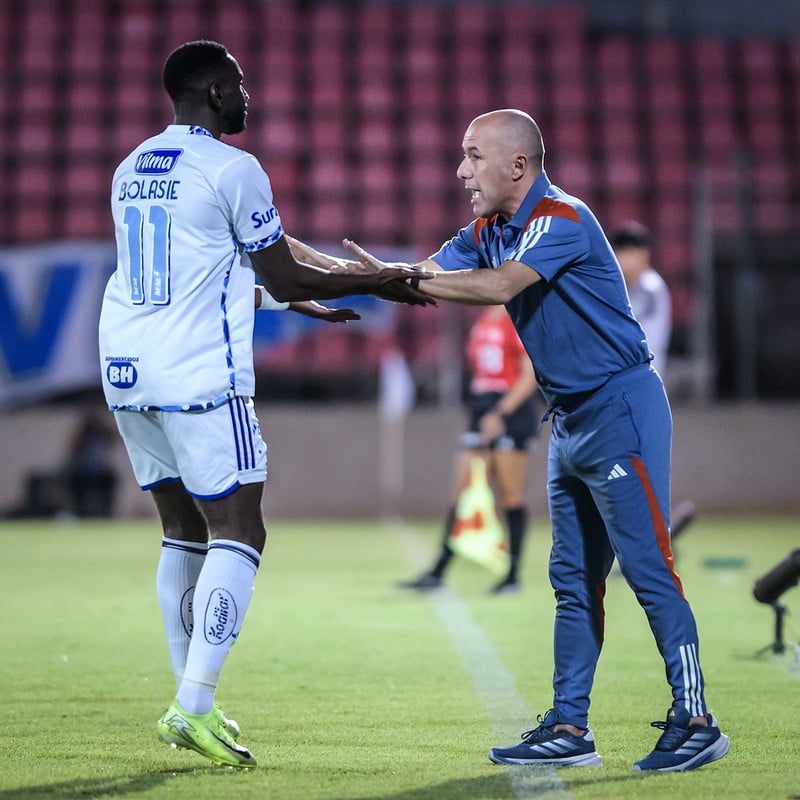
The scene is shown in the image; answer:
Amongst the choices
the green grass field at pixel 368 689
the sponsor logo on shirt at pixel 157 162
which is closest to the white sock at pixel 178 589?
the green grass field at pixel 368 689

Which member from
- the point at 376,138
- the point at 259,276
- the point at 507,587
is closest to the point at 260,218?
the point at 259,276

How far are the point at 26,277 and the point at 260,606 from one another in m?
8.32

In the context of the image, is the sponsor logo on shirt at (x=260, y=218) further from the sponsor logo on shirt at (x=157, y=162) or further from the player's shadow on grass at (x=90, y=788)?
the player's shadow on grass at (x=90, y=788)

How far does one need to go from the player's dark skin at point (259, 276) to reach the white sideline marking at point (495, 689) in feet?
3.34

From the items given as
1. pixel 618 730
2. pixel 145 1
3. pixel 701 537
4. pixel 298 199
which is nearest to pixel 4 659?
pixel 618 730

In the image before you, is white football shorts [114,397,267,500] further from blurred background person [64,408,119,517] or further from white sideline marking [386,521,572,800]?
blurred background person [64,408,119,517]

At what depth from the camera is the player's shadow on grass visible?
12.0 ft

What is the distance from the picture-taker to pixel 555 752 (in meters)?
4.16

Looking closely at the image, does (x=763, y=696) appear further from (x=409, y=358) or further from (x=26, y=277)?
(x=26, y=277)

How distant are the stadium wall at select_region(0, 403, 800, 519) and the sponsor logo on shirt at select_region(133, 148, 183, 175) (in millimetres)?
10656

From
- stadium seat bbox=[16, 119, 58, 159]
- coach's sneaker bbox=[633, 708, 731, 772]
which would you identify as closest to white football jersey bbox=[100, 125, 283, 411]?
coach's sneaker bbox=[633, 708, 731, 772]

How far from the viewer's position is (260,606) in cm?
801

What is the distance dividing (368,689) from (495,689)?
48cm

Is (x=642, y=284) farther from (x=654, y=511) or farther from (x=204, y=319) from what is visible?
(x=204, y=319)
